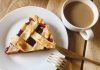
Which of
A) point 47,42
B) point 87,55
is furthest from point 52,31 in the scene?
point 87,55

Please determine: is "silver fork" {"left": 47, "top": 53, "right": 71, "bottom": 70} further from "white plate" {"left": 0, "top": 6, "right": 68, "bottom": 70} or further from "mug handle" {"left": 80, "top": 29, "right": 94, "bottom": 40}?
"mug handle" {"left": 80, "top": 29, "right": 94, "bottom": 40}

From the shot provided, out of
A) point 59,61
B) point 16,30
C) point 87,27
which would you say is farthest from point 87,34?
point 16,30

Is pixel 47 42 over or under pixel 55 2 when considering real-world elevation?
A: under

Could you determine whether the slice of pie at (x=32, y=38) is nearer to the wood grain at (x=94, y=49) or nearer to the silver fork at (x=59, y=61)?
the silver fork at (x=59, y=61)

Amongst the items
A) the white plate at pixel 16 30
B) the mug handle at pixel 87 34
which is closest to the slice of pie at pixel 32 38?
the white plate at pixel 16 30

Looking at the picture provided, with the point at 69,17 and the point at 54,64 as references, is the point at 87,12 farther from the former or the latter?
the point at 54,64

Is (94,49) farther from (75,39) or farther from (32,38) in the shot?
(32,38)
